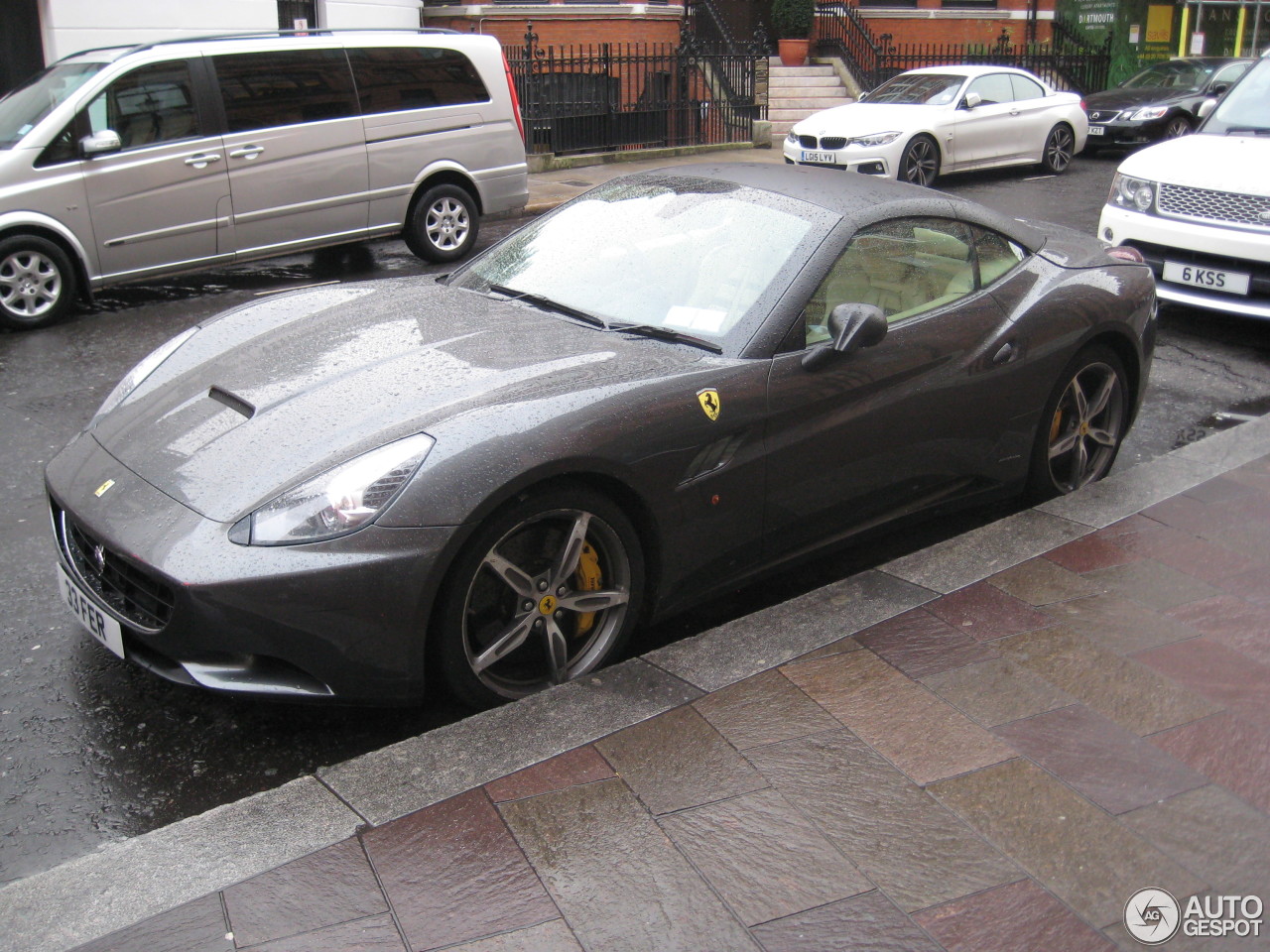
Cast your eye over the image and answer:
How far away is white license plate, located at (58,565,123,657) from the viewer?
3.30 metres

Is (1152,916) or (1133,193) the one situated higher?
(1133,193)

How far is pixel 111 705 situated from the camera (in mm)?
3586

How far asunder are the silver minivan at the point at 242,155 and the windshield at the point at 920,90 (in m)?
6.63

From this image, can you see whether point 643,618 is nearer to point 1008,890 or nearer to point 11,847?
point 1008,890

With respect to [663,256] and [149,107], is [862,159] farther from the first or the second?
[663,256]

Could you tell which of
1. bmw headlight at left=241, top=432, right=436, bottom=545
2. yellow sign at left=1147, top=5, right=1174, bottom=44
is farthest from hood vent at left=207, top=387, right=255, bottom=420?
yellow sign at left=1147, top=5, right=1174, bottom=44

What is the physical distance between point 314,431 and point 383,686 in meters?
0.74

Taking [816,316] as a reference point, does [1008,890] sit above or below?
below

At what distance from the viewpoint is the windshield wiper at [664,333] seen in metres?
3.93

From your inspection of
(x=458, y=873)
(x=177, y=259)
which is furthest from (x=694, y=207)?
(x=177, y=259)

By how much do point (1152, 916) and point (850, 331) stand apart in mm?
1954

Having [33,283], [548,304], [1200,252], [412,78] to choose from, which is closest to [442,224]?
[412,78]

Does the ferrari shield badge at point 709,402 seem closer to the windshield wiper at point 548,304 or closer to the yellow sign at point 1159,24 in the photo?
the windshield wiper at point 548,304

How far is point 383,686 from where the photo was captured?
127 inches
